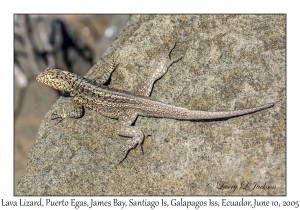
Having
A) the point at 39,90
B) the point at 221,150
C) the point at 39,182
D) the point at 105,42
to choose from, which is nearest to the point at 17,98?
the point at 39,90

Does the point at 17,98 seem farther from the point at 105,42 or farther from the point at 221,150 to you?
the point at 221,150

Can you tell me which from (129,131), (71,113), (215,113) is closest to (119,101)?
(129,131)

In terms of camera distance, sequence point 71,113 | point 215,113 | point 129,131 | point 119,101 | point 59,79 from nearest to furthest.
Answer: point 215,113
point 129,131
point 119,101
point 71,113
point 59,79

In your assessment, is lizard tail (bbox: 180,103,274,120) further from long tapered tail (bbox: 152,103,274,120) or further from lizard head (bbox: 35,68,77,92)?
lizard head (bbox: 35,68,77,92)

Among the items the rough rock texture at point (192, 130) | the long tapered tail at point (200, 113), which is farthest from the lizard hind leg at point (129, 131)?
the long tapered tail at point (200, 113)

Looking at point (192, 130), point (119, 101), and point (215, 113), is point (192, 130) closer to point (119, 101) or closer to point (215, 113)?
point (215, 113)

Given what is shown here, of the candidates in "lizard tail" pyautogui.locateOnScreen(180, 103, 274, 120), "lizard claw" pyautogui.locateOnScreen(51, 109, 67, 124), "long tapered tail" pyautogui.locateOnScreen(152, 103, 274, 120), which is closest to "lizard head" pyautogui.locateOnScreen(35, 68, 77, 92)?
"lizard claw" pyautogui.locateOnScreen(51, 109, 67, 124)

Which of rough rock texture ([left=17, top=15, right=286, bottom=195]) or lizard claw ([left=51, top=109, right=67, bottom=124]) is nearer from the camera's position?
rough rock texture ([left=17, top=15, right=286, bottom=195])

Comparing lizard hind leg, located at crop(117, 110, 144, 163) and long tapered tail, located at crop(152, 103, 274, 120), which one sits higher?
long tapered tail, located at crop(152, 103, 274, 120)
